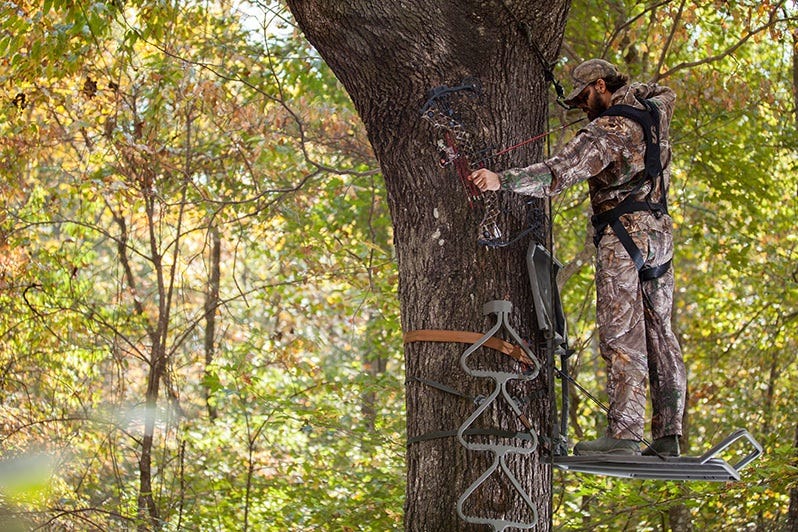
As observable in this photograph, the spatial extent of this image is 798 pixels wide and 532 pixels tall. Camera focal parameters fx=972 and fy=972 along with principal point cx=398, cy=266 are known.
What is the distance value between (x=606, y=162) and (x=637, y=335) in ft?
2.04

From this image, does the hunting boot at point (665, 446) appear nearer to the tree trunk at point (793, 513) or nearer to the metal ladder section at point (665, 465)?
the metal ladder section at point (665, 465)

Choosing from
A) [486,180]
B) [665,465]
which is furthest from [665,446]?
[486,180]

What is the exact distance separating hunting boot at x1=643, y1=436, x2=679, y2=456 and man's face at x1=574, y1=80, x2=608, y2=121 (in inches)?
47.9

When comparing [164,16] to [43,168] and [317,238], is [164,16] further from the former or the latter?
[43,168]

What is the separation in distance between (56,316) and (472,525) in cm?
576

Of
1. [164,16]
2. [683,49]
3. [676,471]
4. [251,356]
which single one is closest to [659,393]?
[676,471]

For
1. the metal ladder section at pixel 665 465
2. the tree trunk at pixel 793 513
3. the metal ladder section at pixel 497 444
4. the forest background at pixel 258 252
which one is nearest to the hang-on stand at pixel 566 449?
the metal ladder section at pixel 665 465

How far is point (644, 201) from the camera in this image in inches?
137

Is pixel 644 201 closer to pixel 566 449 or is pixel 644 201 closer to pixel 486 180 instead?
pixel 486 180

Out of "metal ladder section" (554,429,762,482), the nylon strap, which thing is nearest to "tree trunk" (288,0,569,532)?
the nylon strap

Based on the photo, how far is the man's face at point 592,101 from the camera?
3.60 m

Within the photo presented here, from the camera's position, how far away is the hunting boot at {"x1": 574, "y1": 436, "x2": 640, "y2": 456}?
3.27 metres

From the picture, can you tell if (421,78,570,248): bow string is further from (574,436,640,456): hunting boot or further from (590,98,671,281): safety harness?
(574,436,640,456): hunting boot

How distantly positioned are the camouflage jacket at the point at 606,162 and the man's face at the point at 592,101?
2.2 inches
